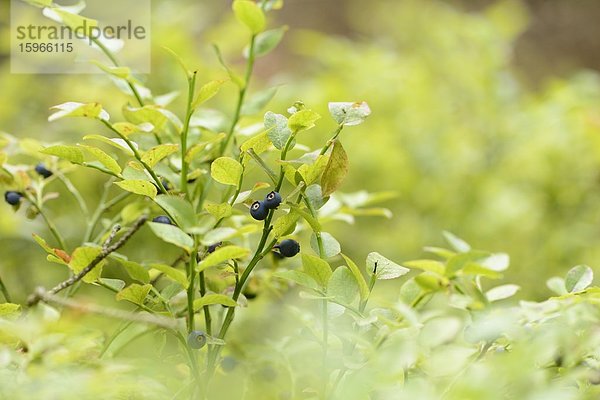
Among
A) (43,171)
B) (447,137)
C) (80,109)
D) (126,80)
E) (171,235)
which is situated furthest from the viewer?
(447,137)

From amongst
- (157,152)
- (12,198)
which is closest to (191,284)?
(157,152)

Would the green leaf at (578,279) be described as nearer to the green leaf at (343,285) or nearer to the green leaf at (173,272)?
the green leaf at (343,285)

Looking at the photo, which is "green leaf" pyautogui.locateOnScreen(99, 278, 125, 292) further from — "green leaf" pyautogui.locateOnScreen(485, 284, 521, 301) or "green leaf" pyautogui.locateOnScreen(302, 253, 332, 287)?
"green leaf" pyautogui.locateOnScreen(485, 284, 521, 301)

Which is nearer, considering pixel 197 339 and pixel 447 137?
pixel 197 339

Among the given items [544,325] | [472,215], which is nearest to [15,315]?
[544,325]

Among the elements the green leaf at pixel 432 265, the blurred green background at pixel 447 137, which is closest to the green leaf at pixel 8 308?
the green leaf at pixel 432 265

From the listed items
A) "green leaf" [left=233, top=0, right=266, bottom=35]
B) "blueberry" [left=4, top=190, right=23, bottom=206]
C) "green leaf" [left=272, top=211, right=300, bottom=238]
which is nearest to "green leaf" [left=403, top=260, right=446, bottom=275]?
"green leaf" [left=272, top=211, right=300, bottom=238]

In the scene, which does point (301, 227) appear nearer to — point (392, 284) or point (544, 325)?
point (544, 325)

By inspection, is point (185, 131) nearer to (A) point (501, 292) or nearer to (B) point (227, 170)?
(B) point (227, 170)
